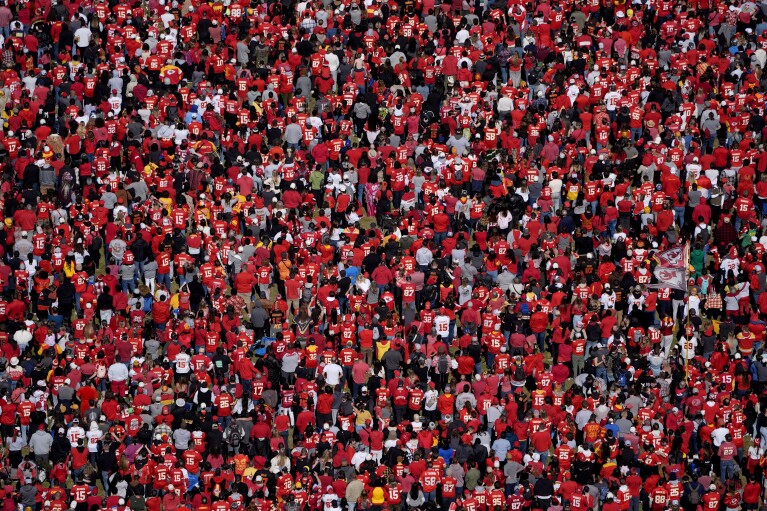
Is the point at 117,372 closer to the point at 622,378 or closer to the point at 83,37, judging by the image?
the point at 622,378

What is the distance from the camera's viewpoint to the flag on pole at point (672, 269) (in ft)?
155

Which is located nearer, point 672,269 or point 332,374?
point 332,374

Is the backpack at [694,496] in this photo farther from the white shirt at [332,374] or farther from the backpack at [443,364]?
the white shirt at [332,374]

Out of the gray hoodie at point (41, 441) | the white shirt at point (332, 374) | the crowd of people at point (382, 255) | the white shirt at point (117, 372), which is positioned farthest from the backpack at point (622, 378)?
the gray hoodie at point (41, 441)

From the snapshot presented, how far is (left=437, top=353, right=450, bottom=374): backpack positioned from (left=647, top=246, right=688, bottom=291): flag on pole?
17.0ft

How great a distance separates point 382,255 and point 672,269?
21.2 feet

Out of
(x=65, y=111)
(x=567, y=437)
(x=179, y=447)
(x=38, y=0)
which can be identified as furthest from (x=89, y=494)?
(x=38, y=0)

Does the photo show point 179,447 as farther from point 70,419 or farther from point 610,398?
point 610,398

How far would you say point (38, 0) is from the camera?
5547 cm

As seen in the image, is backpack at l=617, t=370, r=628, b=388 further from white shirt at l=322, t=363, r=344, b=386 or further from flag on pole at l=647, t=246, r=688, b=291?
white shirt at l=322, t=363, r=344, b=386

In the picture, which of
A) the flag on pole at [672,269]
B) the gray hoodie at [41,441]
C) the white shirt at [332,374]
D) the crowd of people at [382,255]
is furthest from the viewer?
the flag on pole at [672,269]

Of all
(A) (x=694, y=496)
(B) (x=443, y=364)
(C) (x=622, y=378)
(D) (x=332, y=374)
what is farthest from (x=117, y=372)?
(A) (x=694, y=496)

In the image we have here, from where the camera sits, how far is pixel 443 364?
45.3 m

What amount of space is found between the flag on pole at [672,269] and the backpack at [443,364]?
5193 millimetres
